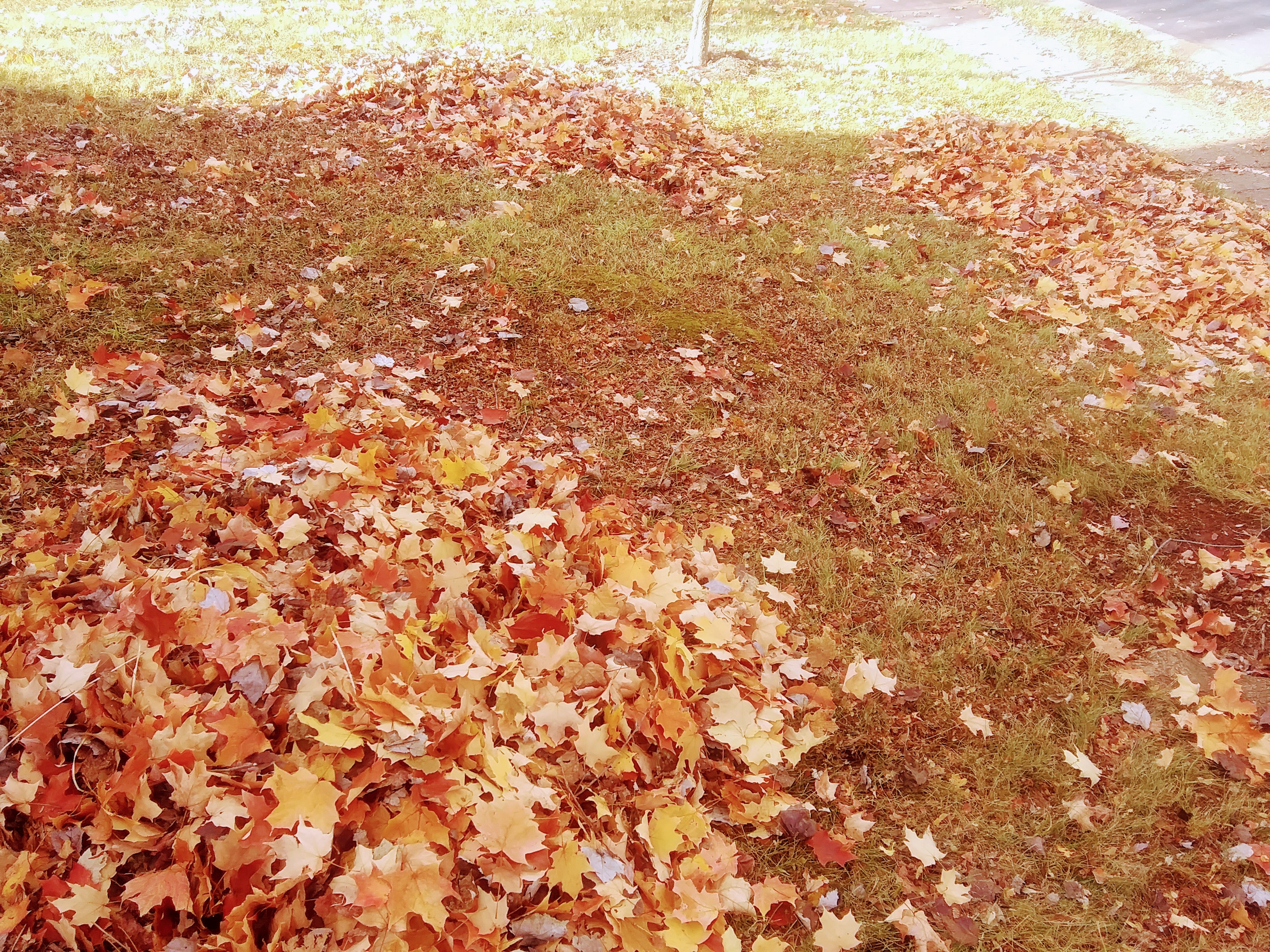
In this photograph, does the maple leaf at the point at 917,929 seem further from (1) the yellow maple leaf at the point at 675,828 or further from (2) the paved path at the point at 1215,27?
(2) the paved path at the point at 1215,27

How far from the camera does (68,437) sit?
12.2 feet

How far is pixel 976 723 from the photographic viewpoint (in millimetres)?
3248

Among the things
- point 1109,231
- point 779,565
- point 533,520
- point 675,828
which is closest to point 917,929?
point 675,828

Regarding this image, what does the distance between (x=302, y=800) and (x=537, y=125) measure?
7.01 meters

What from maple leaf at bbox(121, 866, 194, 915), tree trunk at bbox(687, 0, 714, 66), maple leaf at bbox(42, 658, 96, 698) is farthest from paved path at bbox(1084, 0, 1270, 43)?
maple leaf at bbox(121, 866, 194, 915)

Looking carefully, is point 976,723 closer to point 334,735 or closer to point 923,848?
point 923,848

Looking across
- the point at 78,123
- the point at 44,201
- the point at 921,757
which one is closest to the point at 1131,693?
the point at 921,757

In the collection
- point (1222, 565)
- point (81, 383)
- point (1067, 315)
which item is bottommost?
point (1222, 565)

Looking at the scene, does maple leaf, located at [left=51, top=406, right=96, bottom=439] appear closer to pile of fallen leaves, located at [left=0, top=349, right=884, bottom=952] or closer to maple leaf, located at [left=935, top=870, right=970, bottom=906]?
pile of fallen leaves, located at [left=0, top=349, right=884, bottom=952]

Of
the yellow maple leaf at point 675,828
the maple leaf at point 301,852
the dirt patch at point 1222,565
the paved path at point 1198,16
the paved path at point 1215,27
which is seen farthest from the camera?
the paved path at point 1198,16

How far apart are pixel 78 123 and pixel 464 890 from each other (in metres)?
7.56

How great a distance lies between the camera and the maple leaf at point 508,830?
2203mm

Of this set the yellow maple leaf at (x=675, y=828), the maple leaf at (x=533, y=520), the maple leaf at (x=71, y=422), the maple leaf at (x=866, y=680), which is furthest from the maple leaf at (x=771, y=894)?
the maple leaf at (x=71, y=422)

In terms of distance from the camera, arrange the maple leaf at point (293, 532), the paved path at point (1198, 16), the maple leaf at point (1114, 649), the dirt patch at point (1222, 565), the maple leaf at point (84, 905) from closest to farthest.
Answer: the maple leaf at point (84, 905) → the maple leaf at point (293, 532) → the maple leaf at point (1114, 649) → the dirt patch at point (1222, 565) → the paved path at point (1198, 16)
